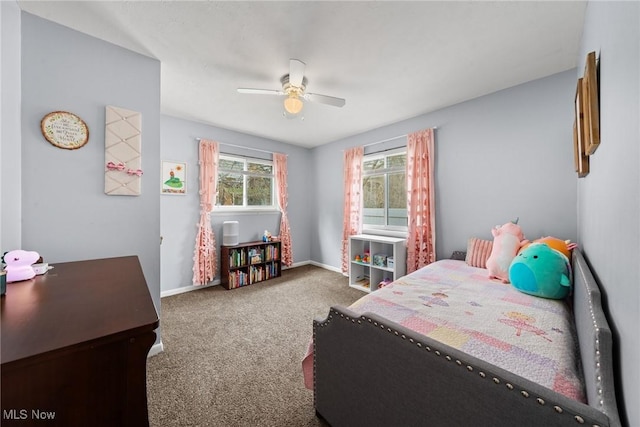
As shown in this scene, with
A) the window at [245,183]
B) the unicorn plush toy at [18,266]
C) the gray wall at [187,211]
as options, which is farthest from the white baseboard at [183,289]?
the unicorn plush toy at [18,266]

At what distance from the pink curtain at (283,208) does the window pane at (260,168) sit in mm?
150

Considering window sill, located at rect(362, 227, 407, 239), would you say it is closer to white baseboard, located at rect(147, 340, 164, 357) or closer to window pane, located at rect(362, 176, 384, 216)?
window pane, located at rect(362, 176, 384, 216)

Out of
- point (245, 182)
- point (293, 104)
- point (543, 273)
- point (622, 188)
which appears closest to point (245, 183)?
point (245, 182)

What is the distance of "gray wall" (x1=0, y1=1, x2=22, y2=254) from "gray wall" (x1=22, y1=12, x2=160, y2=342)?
0.15 feet

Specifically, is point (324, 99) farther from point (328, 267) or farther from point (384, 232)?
point (328, 267)

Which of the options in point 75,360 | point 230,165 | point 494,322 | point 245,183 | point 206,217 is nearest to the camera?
point 75,360

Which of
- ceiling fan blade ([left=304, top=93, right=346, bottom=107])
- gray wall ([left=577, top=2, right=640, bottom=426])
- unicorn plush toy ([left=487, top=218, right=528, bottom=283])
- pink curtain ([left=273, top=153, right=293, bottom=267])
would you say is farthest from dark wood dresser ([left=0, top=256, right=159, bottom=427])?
pink curtain ([left=273, top=153, right=293, bottom=267])

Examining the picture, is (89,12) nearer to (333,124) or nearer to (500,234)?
(333,124)

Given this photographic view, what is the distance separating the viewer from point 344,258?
4086mm

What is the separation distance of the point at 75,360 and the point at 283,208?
3.81m

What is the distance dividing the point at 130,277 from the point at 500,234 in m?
2.80

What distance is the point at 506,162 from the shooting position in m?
2.50

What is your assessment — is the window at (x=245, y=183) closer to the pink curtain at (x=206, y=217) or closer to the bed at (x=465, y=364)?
the pink curtain at (x=206, y=217)

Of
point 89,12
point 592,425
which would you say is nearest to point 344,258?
point 592,425
